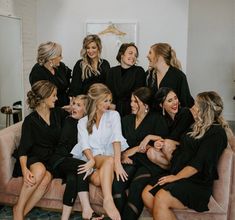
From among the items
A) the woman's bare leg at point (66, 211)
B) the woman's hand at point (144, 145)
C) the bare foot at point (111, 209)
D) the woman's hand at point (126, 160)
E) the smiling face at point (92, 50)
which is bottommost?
the woman's bare leg at point (66, 211)

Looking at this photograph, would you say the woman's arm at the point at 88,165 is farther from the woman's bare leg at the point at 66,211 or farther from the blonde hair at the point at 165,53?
the blonde hair at the point at 165,53

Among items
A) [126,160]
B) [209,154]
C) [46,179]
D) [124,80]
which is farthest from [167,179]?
[124,80]

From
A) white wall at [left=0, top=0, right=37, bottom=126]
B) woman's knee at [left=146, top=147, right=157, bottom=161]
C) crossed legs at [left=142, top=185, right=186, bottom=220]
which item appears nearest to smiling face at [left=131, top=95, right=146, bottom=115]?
woman's knee at [left=146, top=147, right=157, bottom=161]

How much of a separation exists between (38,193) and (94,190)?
1.33 ft

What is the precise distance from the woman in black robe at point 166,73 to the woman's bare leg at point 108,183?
0.79 meters

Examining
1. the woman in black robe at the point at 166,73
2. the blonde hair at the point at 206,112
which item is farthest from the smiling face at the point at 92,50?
the blonde hair at the point at 206,112

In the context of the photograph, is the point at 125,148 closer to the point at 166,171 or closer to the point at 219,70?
the point at 166,171

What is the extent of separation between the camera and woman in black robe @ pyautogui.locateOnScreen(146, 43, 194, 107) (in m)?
2.86

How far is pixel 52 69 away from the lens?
310cm

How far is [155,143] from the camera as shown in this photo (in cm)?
245

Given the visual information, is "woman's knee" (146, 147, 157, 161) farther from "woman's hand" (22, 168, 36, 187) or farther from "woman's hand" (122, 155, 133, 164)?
"woman's hand" (22, 168, 36, 187)

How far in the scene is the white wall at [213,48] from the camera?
6.04 meters

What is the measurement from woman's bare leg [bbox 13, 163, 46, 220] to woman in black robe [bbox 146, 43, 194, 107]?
1141mm

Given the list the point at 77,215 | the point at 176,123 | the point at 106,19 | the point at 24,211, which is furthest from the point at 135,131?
the point at 106,19
